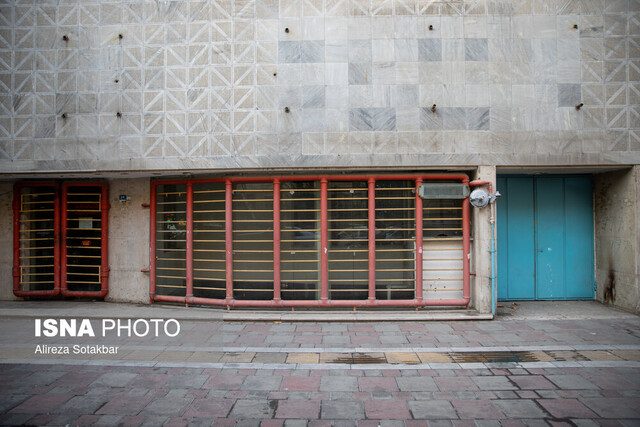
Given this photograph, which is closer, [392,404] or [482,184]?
[392,404]

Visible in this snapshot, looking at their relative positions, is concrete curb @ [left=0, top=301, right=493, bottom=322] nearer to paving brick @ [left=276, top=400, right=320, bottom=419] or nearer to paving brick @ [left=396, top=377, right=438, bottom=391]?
paving brick @ [left=396, top=377, right=438, bottom=391]

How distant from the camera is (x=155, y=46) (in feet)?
A: 29.7

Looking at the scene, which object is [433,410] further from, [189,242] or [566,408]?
[189,242]

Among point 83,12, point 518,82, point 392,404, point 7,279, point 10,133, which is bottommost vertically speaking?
point 392,404

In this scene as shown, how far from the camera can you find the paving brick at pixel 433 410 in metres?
4.54

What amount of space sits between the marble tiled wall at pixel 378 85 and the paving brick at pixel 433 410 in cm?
528

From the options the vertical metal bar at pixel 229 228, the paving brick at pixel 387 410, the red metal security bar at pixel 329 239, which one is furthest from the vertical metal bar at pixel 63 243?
the paving brick at pixel 387 410

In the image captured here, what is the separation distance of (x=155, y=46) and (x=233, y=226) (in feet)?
15.7

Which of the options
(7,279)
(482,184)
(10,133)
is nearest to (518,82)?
(482,184)

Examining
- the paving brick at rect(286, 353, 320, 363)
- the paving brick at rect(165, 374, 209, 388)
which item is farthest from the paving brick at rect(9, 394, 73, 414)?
the paving brick at rect(286, 353, 320, 363)

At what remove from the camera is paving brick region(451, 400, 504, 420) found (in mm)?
4531

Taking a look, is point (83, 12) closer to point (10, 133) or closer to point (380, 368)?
point (10, 133)

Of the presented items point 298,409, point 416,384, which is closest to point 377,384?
point 416,384

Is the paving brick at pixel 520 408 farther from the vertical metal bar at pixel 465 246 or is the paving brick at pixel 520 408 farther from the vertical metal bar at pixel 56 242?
the vertical metal bar at pixel 56 242
